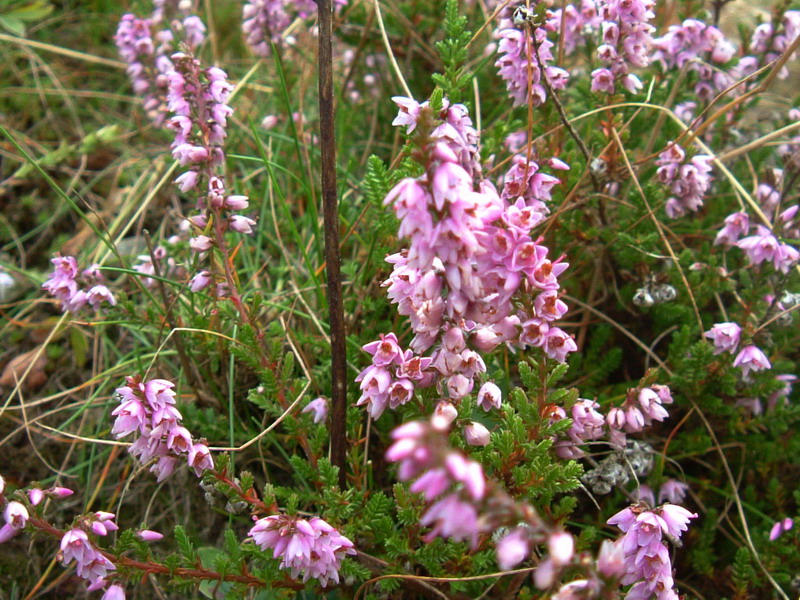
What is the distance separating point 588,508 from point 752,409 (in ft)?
3.10

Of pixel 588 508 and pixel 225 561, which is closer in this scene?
pixel 225 561

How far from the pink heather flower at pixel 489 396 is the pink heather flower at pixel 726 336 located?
4.33ft

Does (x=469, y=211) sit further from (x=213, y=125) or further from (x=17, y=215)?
(x=17, y=215)

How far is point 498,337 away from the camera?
2184 mm

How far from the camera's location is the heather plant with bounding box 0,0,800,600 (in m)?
2.14

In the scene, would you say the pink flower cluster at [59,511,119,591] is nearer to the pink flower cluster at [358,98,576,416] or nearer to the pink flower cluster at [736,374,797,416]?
the pink flower cluster at [358,98,576,416]

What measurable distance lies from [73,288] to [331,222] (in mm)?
1461

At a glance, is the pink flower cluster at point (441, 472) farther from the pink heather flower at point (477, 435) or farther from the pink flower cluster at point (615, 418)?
the pink flower cluster at point (615, 418)

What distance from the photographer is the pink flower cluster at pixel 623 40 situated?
301 centimetres

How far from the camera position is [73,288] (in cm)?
320

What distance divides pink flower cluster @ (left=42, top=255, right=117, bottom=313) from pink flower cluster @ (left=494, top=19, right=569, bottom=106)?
2.02 metres

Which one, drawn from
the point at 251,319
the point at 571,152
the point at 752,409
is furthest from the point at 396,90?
the point at 752,409

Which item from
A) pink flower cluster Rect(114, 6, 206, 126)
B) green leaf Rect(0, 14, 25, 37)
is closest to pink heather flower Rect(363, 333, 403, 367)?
pink flower cluster Rect(114, 6, 206, 126)

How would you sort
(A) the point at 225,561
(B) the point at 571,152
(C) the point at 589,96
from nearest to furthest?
(A) the point at 225,561, (B) the point at 571,152, (C) the point at 589,96
